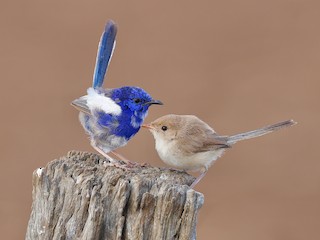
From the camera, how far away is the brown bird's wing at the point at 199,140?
5.30 metres

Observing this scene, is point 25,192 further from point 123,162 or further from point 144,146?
point 123,162

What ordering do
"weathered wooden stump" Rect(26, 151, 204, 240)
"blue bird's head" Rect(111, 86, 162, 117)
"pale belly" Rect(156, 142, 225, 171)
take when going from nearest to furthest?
"weathered wooden stump" Rect(26, 151, 204, 240) < "blue bird's head" Rect(111, 86, 162, 117) < "pale belly" Rect(156, 142, 225, 171)

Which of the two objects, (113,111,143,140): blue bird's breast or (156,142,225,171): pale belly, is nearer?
(113,111,143,140): blue bird's breast

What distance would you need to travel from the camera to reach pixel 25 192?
31.9ft

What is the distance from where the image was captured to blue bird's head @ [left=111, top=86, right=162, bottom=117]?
505 centimetres

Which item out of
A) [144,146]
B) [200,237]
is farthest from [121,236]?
[144,146]

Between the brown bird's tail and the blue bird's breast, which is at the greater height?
the brown bird's tail

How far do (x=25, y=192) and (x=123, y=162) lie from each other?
209 inches

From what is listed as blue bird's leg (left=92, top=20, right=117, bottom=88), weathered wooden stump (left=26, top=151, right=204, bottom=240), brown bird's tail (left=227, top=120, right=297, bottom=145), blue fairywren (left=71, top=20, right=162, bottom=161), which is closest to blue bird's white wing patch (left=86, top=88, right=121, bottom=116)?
blue fairywren (left=71, top=20, right=162, bottom=161)

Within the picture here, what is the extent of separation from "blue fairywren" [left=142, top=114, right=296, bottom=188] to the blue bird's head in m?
0.32

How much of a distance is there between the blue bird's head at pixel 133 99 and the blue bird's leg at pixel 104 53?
0.24 m

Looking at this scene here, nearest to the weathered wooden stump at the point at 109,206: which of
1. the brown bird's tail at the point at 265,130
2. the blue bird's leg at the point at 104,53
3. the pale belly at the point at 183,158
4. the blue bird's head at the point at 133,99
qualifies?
the blue bird's head at the point at 133,99

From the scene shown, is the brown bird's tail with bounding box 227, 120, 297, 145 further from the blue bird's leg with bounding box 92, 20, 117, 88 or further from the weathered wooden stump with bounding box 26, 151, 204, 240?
the weathered wooden stump with bounding box 26, 151, 204, 240

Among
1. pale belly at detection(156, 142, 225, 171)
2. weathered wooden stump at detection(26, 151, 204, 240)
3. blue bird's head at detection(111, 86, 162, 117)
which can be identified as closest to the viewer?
weathered wooden stump at detection(26, 151, 204, 240)
